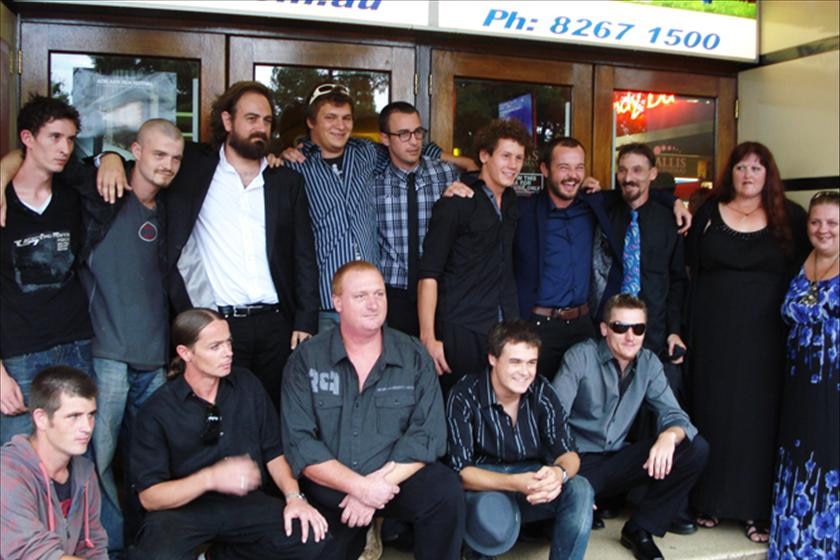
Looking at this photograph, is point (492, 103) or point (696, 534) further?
point (492, 103)

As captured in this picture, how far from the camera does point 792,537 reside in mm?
3807

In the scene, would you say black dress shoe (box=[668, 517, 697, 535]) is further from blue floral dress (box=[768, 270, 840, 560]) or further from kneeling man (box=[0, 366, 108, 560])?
kneeling man (box=[0, 366, 108, 560])

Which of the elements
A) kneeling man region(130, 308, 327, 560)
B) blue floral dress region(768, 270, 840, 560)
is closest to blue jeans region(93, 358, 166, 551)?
kneeling man region(130, 308, 327, 560)

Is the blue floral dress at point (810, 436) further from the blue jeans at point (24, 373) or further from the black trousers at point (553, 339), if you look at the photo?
the blue jeans at point (24, 373)

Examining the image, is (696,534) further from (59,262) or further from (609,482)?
(59,262)

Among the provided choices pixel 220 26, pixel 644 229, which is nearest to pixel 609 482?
pixel 644 229

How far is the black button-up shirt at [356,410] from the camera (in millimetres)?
3301

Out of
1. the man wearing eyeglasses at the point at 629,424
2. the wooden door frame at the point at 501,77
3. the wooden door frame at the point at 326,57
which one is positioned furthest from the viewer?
the wooden door frame at the point at 501,77

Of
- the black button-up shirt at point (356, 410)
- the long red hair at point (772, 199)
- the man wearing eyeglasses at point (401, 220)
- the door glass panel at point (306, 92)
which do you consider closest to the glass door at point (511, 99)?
the door glass panel at point (306, 92)

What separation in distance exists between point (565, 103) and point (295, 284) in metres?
2.36

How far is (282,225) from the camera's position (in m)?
3.82

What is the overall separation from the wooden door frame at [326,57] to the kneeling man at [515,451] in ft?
6.38

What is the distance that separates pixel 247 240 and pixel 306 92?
4.35ft

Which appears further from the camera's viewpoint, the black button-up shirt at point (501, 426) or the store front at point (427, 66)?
the store front at point (427, 66)
